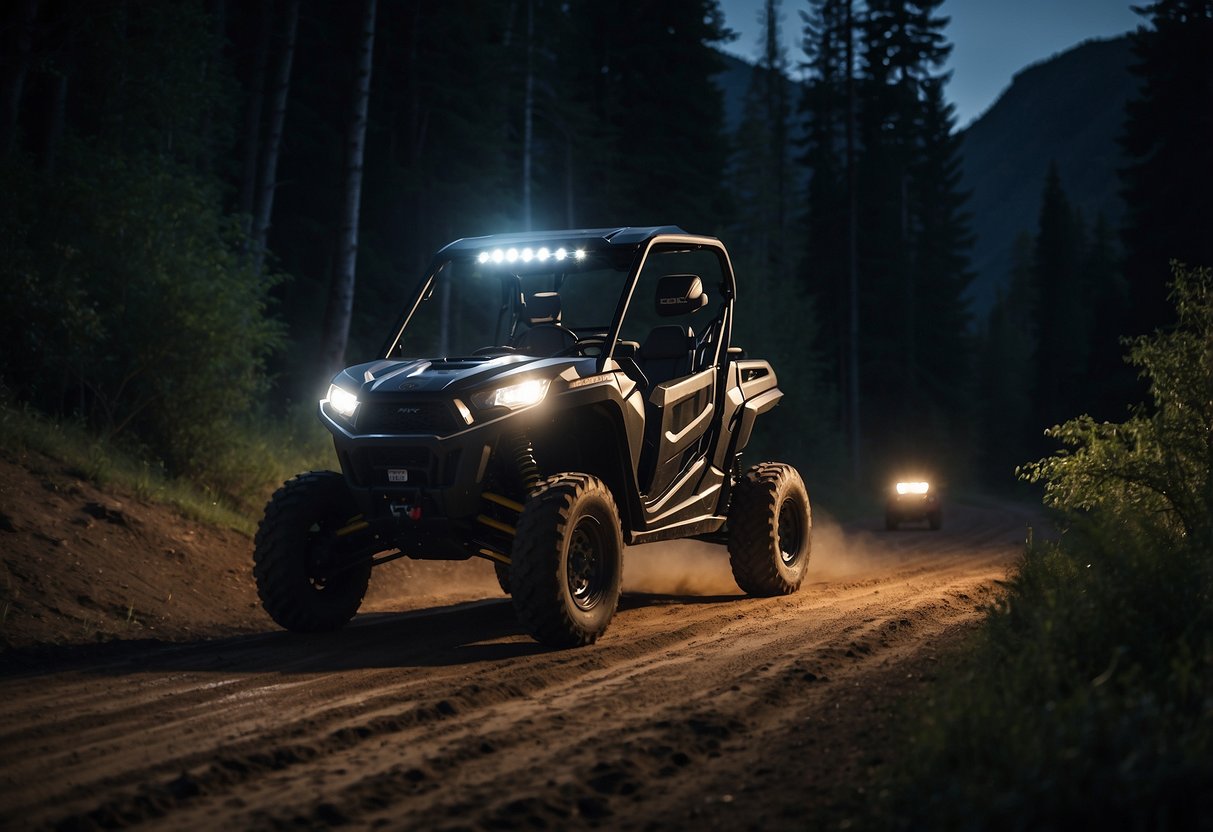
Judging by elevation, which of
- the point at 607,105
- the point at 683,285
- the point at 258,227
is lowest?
the point at 683,285

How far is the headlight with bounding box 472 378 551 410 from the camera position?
807 cm

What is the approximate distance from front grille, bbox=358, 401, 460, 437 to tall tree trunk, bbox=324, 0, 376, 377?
35.1 feet

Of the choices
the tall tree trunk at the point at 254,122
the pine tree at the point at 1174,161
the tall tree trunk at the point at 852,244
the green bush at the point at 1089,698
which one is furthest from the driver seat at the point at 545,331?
the tall tree trunk at the point at 852,244

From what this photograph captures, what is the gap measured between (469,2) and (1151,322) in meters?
22.5

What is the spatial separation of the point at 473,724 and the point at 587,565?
2714mm

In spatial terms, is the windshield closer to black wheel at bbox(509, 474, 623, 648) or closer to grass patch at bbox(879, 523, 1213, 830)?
black wheel at bbox(509, 474, 623, 648)

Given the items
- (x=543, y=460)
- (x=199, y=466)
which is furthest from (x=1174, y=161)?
(x=543, y=460)

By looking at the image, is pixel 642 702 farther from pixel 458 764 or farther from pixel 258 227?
pixel 258 227

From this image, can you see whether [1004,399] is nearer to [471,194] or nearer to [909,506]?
[471,194]

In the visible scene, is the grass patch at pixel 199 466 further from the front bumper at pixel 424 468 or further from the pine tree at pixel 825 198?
the pine tree at pixel 825 198

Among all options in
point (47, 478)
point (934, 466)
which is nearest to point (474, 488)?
point (47, 478)

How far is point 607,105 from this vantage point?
4562 cm

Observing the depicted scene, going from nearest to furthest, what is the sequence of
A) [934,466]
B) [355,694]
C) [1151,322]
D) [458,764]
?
[458,764]
[355,694]
[1151,322]
[934,466]

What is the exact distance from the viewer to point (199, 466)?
14492 millimetres
